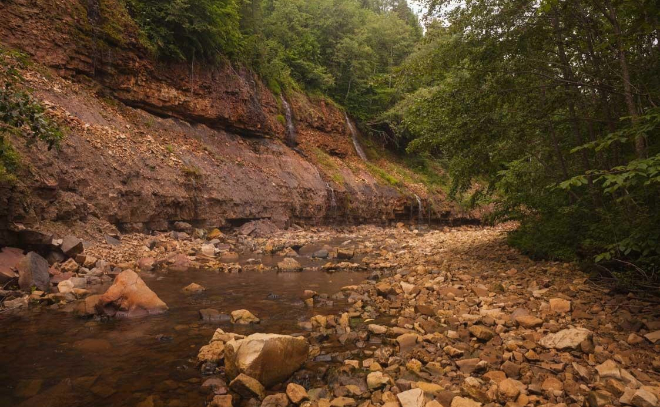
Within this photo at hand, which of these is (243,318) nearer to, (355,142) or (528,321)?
(528,321)

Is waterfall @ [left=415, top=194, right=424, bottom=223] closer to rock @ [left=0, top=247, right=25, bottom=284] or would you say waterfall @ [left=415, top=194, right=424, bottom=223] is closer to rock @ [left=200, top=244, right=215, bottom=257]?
rock @ [left=200, top=244, right=215, bottom=257]

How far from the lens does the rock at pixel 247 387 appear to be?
334 centimetres

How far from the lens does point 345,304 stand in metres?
6.37

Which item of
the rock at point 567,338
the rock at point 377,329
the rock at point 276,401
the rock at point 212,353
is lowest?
the rock at point 212,353

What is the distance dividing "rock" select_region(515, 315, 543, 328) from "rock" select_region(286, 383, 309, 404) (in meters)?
2.89

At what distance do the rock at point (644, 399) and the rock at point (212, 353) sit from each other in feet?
12.3

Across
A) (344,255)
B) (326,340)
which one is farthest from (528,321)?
(344,255)

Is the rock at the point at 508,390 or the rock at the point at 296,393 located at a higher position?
the rock at the point at 508,390

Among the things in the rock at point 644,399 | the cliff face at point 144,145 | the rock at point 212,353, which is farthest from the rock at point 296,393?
the cliff face at point 144,145

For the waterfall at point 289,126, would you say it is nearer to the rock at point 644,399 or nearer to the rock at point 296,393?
the rock at point 296,393

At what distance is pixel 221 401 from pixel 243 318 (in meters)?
2.22

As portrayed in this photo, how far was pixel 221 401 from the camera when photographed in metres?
3.23

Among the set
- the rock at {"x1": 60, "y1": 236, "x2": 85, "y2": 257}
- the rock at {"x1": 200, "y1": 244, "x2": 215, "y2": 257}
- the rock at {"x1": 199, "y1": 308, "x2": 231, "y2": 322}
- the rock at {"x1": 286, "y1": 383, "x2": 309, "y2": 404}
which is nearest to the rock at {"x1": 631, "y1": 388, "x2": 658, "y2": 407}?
the rock at {"x1": 286, "y1": 383, "x2": 309, "y2": 404}

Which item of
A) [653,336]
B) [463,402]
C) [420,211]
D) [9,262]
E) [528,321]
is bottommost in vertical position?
[420,211]
